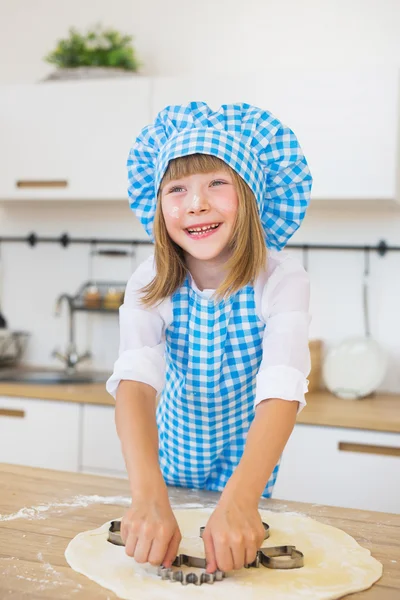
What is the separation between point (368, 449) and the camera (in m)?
1.85

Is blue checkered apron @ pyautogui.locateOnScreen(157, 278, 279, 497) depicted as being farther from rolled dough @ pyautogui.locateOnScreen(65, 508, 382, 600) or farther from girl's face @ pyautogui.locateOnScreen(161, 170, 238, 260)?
rolled dough @ pyautogui.locateOnScreen(65, 508, 382, 600)

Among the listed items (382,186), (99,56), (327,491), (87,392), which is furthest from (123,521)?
(99,56)

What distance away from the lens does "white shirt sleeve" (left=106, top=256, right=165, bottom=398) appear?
3.31 feet

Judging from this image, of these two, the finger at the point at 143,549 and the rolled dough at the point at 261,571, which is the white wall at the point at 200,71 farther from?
the finger at the point at 143,549

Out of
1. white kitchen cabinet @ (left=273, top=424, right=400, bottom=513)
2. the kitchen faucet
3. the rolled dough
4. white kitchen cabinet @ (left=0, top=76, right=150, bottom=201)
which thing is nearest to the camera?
the rolled dough

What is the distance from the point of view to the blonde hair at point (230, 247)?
40.8 inches

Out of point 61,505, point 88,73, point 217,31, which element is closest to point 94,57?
point 88,73

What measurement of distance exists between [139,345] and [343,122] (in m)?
1.28

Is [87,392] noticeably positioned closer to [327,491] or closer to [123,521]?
[327,491]

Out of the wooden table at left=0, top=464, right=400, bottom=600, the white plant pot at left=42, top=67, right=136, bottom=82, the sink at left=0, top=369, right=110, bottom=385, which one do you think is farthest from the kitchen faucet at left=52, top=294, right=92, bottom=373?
the wooden table at left=0, top=464, right=400, bottom=600

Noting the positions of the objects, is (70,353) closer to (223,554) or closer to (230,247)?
(230,247)

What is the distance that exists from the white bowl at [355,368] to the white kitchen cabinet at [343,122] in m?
0.44

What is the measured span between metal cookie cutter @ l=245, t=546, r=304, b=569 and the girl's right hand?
92mm

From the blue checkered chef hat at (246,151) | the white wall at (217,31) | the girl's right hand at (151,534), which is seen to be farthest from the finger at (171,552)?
the white wall at (217,31)
